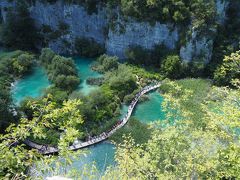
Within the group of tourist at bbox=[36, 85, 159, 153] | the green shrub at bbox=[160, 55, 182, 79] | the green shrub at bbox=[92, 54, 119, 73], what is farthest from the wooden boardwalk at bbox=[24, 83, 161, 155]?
the green shrub at bbox=[160, 55, 182, 79]

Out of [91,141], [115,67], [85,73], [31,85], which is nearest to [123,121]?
[91,141]

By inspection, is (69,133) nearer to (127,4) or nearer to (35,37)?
(127,4)

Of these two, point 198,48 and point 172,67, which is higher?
point 198,48

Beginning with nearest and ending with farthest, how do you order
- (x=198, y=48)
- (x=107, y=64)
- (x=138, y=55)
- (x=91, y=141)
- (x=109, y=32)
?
(x=91, y=141), (x=198, y=48), (x=107, y=64), (x=138, y=55), (x=109, y=32)

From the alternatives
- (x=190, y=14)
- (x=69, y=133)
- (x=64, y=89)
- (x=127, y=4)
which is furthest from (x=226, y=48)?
(x=69, y=133)

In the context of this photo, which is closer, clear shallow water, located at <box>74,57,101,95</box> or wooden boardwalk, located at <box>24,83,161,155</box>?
wooden boardwalk, located at <box>24,83,161,155</box>

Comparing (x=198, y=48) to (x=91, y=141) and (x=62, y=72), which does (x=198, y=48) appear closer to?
(x=62, y=72)

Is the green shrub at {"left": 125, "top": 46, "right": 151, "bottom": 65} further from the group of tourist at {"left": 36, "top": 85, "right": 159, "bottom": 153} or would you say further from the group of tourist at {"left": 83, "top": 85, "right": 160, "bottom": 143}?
the group of tourist at {"left": 36, "top": 85, "right": 159, "bottom": 153}
